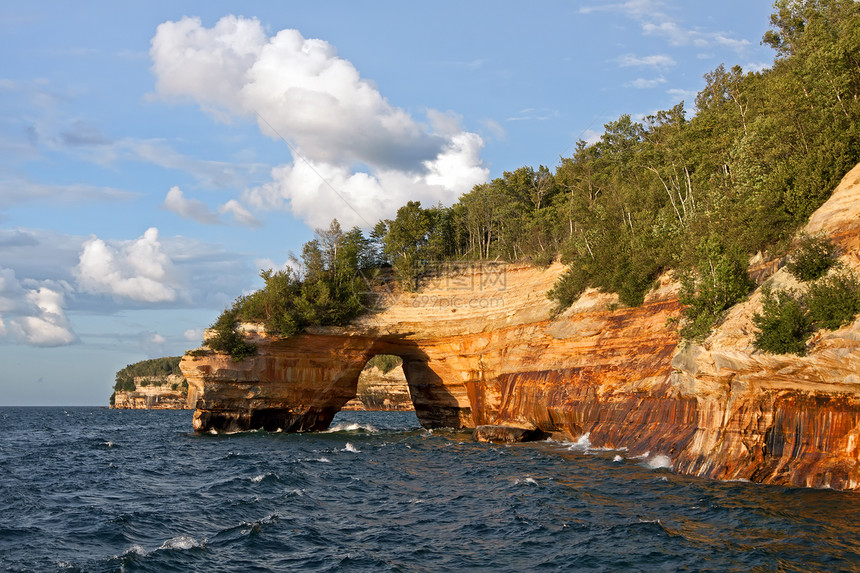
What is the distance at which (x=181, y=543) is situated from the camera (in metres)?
16.6

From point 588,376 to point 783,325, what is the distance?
16533 mm

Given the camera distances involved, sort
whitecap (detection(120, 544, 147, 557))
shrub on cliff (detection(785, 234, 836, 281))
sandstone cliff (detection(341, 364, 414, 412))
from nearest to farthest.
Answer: whitecap (detection(120, 544, 147, 557))
shrub on cliff (detection(785, 234, 836, 281))
sandstone cliff (detection(341, 364, 414, 412))

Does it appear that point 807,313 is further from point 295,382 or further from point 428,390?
point 295,382

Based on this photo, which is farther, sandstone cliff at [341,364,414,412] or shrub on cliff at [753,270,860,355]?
sandstone cliff at [341,364,414,412]

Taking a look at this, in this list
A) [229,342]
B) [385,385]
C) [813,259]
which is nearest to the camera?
[813,259]

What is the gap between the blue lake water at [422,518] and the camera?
14.6m

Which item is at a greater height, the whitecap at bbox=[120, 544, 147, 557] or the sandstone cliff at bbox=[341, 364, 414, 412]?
the whitecap at bbox=[120, 544, 147, 557]

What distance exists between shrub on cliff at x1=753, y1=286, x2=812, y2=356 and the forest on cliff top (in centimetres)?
384

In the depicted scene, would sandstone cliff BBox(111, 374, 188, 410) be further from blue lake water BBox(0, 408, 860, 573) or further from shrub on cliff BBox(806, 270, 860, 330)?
shrub on cliff BBox(806, 270, 860, 330)

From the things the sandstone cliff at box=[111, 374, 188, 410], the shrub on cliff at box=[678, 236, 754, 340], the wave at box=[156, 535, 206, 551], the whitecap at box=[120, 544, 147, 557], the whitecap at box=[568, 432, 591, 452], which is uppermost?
the shrub on cliff at box=[678, 236, 754, 340]

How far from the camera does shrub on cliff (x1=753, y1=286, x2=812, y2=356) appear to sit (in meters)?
18.8

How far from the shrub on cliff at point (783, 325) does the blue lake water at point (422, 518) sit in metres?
4.46

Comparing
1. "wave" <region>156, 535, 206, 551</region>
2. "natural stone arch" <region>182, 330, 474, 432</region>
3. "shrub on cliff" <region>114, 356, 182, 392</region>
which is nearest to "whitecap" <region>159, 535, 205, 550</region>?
"wave" <region>156, 535, 206, 551</region>

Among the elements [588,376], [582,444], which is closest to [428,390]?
[588,376]
